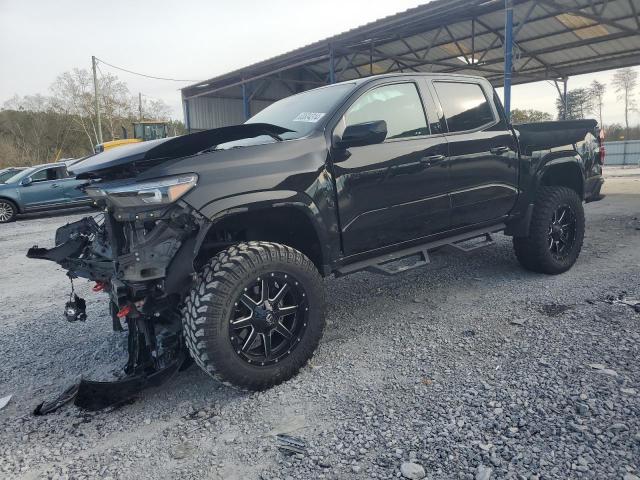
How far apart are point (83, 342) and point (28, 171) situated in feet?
36.7

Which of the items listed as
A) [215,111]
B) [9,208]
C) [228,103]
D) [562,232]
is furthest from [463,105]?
[228,103]

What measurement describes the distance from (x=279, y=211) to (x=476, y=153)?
1.94 meters

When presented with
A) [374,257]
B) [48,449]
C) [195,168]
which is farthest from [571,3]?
[48,449]

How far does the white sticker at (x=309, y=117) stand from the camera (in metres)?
3.32

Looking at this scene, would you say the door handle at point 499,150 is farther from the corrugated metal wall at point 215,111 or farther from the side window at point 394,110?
the corrugated metal wall at point 215,111

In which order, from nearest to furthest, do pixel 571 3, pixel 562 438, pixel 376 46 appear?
pixel 562 438
pixel 571 3
pixel 376 46

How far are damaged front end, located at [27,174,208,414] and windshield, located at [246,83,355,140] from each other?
1020mm

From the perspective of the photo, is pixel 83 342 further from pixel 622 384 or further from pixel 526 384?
pixel 622 384

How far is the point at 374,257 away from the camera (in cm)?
347

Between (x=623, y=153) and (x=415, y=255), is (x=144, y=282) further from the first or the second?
(x=623, y=153)

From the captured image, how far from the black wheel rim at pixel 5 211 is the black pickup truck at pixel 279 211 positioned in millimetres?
11082

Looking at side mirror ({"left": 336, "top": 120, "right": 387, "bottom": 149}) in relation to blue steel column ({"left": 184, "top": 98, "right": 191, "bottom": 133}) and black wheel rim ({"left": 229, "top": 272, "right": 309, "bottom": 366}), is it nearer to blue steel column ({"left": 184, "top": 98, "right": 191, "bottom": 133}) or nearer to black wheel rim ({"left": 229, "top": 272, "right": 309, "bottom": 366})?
black wheel rim ({"left": 229, "top": 272, "right": 309, "bottom": 366})

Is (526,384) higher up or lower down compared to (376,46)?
lower down

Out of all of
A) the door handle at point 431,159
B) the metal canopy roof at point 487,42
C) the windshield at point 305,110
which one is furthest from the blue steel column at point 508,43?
the windshield at point 305,110
